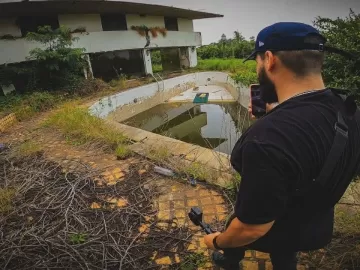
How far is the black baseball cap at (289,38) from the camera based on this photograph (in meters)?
0.95

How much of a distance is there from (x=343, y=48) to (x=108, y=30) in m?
12.6

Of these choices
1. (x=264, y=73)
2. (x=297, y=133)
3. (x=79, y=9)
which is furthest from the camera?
(x=79, y=9)

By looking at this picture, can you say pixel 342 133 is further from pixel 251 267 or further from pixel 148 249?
pixel 148 249

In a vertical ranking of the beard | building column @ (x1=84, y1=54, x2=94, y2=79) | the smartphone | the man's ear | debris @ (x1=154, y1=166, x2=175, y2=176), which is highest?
building column @ (x1=84, y1=54, x2=94, y2=79)

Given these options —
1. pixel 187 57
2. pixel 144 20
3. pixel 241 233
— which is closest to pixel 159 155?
pixel 241 233

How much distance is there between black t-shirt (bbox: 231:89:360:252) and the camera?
0.88 m

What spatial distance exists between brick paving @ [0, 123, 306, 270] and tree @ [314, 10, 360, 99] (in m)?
4.44

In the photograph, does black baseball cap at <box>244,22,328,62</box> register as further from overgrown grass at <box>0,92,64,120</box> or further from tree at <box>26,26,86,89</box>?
tree at <box>26,26,86,89</box>

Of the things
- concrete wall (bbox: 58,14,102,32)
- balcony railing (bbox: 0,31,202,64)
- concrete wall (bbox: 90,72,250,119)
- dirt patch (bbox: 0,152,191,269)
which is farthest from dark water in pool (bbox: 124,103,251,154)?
concrete wall (bbox: 58,14,102,32)

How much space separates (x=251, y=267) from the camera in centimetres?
192

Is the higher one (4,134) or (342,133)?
(342,133)

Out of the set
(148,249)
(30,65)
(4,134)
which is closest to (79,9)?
(30,65)

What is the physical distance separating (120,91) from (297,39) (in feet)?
36.6

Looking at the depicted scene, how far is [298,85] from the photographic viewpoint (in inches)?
38.6
